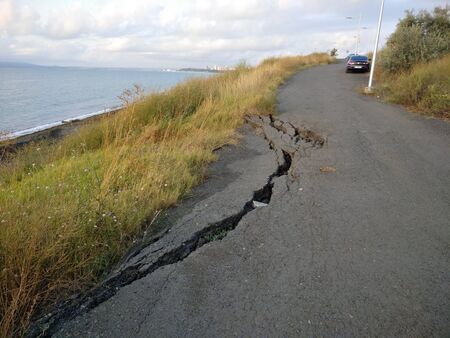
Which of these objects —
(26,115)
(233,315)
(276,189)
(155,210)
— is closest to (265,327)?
(233,315)

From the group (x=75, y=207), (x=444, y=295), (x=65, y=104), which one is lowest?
(x=65, y=104)

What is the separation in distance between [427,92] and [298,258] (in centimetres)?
989

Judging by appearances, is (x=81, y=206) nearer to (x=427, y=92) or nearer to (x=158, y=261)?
(x=158, y=261)

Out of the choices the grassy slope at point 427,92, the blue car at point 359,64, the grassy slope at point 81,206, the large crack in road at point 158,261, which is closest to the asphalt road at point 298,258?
the large crack in road at point 158,261

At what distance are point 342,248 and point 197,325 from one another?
165 cm

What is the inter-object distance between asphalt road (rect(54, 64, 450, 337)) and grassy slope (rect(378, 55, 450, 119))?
4.35 meters

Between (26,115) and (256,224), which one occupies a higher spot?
(256,224)

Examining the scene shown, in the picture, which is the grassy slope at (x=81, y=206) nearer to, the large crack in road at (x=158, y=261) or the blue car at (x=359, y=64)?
the large crack in road at (x=158, y=261)

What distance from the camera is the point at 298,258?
325 centimetres

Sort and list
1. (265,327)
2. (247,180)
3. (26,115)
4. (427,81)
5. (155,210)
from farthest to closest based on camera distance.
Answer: (26,115)
(427,81)
(247,180)
(155,210)
(265,327)

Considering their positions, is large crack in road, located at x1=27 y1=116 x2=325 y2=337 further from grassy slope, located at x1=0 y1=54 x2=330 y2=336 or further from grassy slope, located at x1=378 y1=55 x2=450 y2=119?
grassy slope, located at x1=378 y1=55 x2=450 y2=119

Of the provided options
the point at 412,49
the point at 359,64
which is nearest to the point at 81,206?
the point at 412,49

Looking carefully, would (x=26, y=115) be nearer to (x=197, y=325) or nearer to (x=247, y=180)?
(x=247, y=180)

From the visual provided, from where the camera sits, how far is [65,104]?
27031 millimetres
